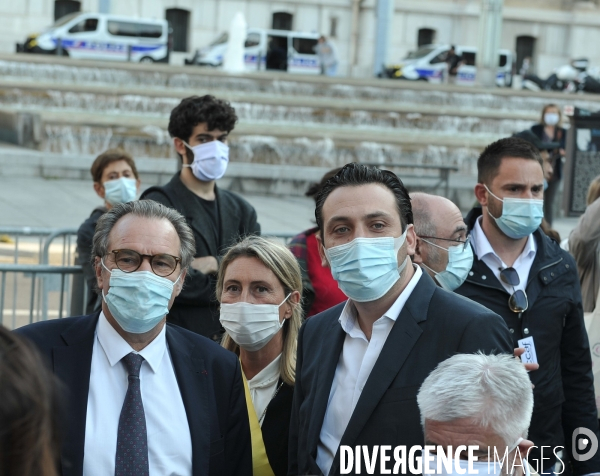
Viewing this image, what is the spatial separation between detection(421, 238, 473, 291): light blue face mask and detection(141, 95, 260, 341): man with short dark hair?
130 cm

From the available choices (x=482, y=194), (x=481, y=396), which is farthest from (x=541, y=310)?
(x=481, y=396)

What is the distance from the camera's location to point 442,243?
479cm

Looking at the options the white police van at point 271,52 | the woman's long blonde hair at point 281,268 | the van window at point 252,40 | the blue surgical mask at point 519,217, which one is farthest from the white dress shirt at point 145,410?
the van window at point 252,40

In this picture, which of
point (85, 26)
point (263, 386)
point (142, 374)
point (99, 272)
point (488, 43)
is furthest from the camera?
point (488, 43)

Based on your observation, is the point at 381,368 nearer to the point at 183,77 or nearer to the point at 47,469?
the point at 47,469

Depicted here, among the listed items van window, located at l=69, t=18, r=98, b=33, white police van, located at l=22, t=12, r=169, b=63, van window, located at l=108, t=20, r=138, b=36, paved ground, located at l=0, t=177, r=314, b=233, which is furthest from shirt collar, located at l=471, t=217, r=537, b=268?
van window, located at l=108, t=20, r=138, b=36

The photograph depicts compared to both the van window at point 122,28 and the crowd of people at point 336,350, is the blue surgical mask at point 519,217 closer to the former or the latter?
the crowd of people at point 336,350

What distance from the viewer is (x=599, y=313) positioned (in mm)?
5820

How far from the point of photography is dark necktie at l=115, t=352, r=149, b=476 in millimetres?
3520

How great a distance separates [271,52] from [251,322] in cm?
4059

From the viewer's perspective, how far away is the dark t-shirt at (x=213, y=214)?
19.8ft

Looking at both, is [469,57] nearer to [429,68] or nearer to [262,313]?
[429,68]

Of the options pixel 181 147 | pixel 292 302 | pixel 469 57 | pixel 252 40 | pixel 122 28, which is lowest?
pixel 292 302

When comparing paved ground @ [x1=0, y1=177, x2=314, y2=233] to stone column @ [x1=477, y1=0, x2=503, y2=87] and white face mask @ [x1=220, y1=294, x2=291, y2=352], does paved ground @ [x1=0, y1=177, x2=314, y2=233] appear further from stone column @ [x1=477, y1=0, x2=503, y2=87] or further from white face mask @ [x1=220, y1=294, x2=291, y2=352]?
stone column @ [x1=477, y1=0, x2=503, y2=87]
